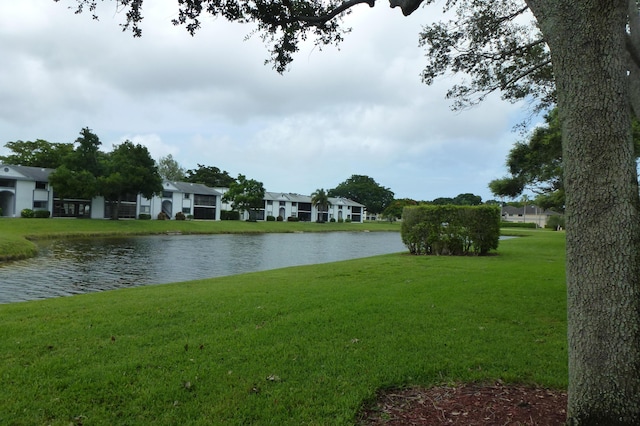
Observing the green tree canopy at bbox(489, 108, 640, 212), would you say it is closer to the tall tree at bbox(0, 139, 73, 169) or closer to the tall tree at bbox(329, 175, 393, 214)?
the tall tree at bbox(0, 139, 73, 169)

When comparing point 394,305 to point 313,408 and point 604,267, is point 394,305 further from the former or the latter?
point 604,267

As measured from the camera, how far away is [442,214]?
65.5 ft

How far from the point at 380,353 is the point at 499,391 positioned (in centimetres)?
142

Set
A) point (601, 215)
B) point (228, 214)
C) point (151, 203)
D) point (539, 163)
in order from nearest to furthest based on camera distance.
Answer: point (601, 215) → point (539, 163) → point (151, 203) → point (228, 214)

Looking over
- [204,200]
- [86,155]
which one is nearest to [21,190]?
[86,155]

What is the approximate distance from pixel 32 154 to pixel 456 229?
73446mm

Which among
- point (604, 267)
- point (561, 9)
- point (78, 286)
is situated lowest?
point (78, 286)

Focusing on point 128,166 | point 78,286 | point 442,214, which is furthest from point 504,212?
point 78,286

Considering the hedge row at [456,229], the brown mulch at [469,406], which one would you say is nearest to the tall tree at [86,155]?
the hedge row at [456,229]

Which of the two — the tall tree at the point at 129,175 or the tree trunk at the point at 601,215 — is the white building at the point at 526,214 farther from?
the tree trunk at the point at 601,215

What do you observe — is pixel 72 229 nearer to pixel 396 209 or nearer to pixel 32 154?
pixel 32 154

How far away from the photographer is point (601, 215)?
2.83m

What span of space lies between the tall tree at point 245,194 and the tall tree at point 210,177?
27.1 metres

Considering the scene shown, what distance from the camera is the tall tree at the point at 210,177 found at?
101000mm
